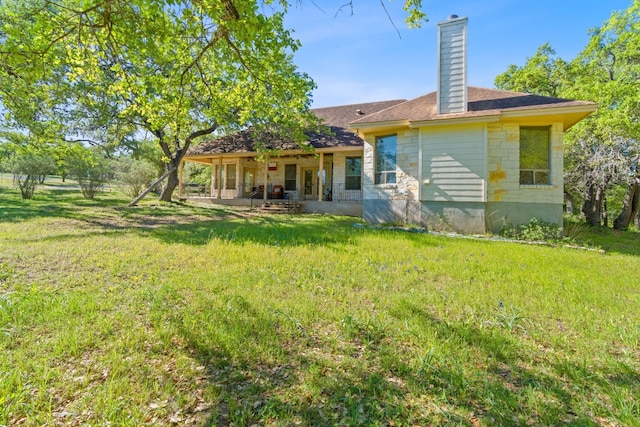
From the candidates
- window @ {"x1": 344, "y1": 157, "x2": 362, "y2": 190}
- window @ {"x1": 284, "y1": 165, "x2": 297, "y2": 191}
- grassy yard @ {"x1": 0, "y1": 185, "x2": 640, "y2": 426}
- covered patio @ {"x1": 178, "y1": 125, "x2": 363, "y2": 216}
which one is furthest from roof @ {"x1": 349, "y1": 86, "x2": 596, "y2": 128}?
window @ {"x1": 284, "y1": 165, "x2": 297, "y2": 191}

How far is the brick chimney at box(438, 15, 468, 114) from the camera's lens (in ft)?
31.6

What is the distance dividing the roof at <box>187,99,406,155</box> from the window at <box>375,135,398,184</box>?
269cm

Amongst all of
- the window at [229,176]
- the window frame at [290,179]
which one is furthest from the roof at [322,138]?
the window frame at [290,179]

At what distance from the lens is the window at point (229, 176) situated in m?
19.5

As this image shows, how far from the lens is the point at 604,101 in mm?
11031

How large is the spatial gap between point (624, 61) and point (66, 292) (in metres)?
21.6

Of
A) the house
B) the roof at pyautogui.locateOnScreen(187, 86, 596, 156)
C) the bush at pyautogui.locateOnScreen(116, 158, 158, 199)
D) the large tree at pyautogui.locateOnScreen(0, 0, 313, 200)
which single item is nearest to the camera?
the large tree at pyautogui.locateOnScreen(0, 0, 313, 200)

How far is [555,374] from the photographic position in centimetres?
229

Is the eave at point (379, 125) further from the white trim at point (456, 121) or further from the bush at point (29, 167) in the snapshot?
the bush at point (29, 167)

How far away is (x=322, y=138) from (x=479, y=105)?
7672mm

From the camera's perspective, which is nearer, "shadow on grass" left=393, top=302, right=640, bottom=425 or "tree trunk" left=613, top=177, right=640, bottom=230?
"shadow on grass" left=393, top=302, right=640, bottom=425

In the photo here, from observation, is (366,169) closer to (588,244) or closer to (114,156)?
(588,244)

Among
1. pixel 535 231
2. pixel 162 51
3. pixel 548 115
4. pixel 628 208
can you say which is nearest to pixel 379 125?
pixel 548 115

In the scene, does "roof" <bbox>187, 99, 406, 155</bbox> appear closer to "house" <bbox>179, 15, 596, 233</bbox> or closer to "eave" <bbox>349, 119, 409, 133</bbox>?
"eave" <bbox>349, 119, 409, 133</bbox>
